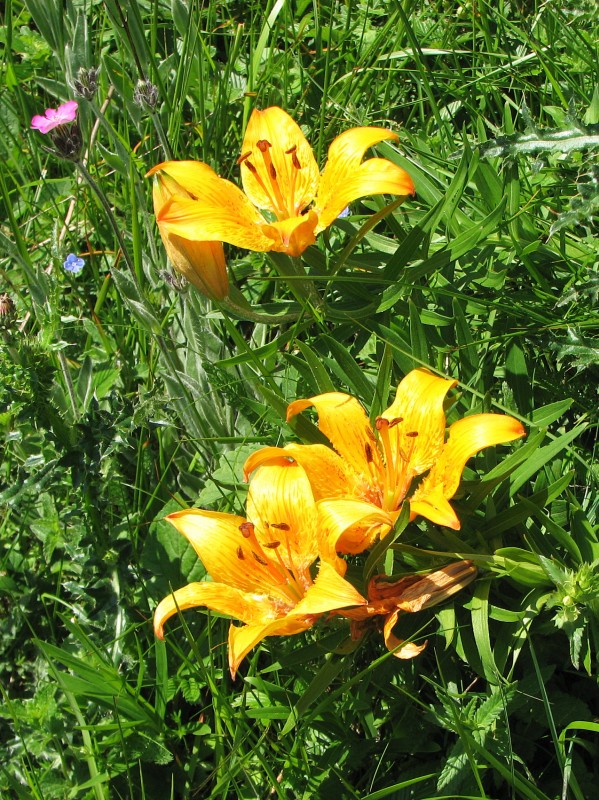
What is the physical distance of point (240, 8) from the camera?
11.7 feet

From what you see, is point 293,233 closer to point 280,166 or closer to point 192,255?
point 192,255

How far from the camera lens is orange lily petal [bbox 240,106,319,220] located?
2342mm

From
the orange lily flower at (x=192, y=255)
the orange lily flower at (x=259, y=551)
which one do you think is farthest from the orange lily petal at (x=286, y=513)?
the orange lily flower at (x=192, y=255)

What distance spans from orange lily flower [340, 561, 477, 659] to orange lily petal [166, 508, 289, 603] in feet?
0.62

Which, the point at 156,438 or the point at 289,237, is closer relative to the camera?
the point at 289,237

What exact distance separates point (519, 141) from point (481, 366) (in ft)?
1.89

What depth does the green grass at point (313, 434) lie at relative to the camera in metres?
1.92

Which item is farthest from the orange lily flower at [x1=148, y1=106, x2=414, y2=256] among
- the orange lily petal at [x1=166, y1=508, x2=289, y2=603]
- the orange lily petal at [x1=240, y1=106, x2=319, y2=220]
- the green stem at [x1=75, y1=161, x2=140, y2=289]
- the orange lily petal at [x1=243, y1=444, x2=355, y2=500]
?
the orange lily petal at [x1=166, y1=508, x2=289, y2=603]

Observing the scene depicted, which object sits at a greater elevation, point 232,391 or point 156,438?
point 232,391

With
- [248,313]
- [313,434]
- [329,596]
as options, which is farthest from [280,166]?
[329,596]

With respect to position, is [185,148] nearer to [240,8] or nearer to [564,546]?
[240,8]

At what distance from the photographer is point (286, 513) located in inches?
73.4

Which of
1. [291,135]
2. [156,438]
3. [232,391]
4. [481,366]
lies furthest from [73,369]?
[481,366]

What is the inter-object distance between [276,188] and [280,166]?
0.07 metres
